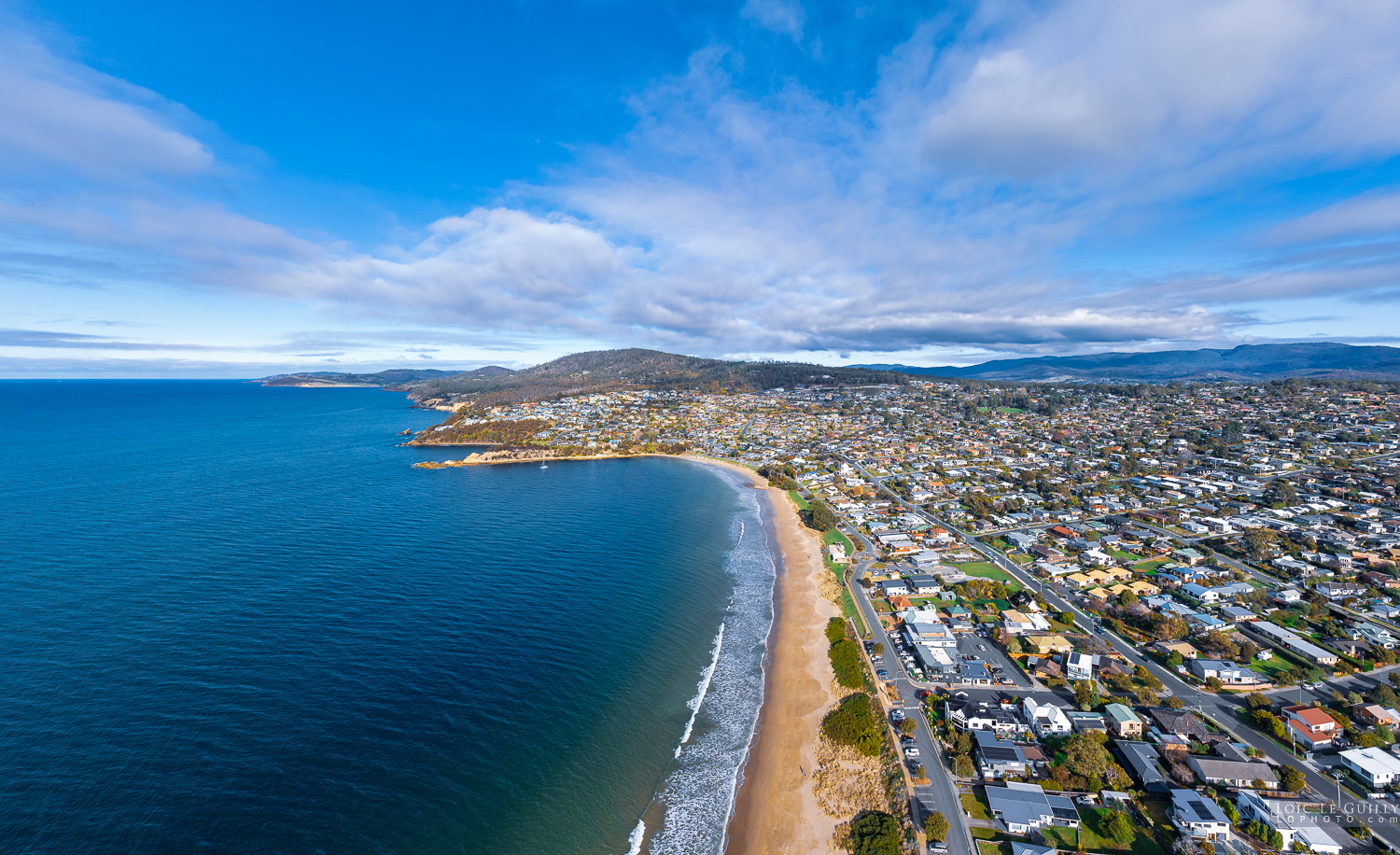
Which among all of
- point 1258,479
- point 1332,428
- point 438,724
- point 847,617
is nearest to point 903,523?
point 847,617

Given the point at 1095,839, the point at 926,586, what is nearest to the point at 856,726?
the point at 1095,839

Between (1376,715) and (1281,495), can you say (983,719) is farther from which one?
(1281,495)

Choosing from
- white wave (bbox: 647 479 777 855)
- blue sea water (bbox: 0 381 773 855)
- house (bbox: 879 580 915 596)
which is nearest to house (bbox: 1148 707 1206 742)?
house (bbox: 879 580 915 596)

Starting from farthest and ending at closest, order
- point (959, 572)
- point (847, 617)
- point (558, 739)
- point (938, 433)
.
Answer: point (938, 433) < point (959, 572) < point (847, 617) < point (558, 739)

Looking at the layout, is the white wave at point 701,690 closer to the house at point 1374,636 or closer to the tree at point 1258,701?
the tree at point 1258,701

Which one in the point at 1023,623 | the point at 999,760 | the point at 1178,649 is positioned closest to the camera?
the point at 999,760

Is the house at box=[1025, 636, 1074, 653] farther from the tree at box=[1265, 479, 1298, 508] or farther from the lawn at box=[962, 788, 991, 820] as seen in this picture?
the tree at box=[1265, 479, 1298, 508]

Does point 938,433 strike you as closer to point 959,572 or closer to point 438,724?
point 959,572

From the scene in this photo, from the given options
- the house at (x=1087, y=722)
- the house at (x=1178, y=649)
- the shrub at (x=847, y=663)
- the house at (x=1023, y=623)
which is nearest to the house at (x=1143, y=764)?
the house at (x=1087, y=722)
